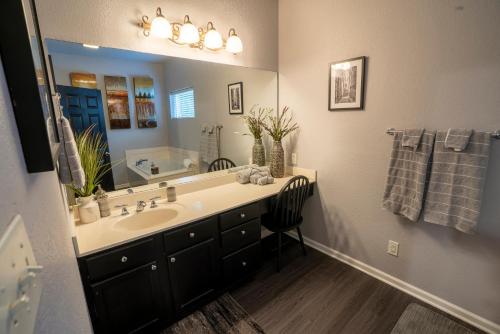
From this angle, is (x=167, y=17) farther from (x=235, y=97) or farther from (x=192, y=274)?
(x=192, y=274)

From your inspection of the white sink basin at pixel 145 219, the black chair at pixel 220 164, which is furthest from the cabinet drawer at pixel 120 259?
the black chair at pixel 220 164

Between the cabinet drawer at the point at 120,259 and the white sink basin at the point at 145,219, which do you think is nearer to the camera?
the cabinet drawer at the point at 120,259

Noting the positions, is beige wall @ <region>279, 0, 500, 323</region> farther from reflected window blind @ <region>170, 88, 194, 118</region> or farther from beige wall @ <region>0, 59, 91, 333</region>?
beige wall @ <region>0, 59, 91, 333</region>

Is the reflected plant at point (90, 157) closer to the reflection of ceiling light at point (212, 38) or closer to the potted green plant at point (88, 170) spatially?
the potted green plant at point (88, 170)

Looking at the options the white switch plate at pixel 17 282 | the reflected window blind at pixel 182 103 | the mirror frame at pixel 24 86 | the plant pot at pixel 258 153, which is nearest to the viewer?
the white switch plate at pixel 17 282

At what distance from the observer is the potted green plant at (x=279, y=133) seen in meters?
2.45

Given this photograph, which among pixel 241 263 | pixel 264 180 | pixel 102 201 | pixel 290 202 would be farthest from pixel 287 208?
pixel 102 201

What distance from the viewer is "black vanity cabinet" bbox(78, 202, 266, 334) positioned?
4.36 feet

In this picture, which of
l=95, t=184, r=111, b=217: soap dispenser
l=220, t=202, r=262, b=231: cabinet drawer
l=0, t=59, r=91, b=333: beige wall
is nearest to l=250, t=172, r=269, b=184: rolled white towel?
l=220, t=202, r=262, b=231: cabinet drawer

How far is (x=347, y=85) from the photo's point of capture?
200 centimetres

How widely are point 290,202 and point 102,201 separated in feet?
4.72

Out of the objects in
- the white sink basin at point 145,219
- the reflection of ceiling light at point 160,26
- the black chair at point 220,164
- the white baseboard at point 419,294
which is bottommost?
the white baseboard at point 419,294

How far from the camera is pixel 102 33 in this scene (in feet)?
4.97

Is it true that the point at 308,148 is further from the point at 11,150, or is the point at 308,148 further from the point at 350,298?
the point at 11,150
